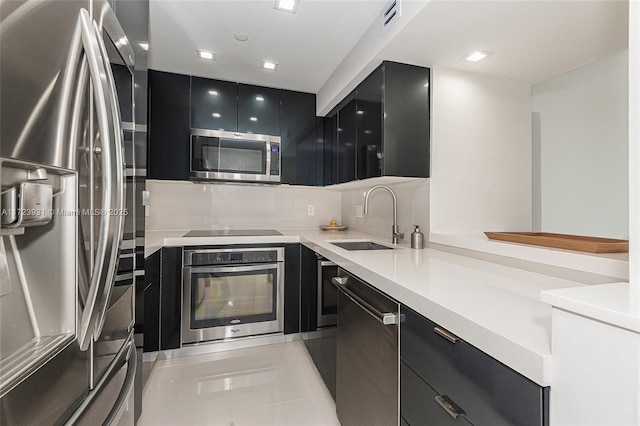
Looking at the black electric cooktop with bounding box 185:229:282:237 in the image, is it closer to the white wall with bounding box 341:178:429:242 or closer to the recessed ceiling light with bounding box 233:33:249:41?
the white wall with bounding box 341:178:429:242

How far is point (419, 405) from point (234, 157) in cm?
221

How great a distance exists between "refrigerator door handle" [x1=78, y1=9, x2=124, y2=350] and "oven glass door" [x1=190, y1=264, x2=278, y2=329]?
4.95 ft

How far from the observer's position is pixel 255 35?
6.13 feet

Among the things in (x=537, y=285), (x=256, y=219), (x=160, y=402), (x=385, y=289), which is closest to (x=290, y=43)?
(x=256, y=219)

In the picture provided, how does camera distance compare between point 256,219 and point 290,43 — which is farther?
point 256,219

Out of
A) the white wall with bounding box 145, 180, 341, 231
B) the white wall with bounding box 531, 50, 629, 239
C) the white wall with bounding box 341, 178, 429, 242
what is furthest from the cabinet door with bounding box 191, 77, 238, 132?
the white wall with bounding box 531, 50, 629, 239

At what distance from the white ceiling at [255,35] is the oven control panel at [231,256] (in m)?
1.48

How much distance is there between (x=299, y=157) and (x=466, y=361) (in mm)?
2330

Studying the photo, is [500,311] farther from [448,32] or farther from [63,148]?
[448,32]

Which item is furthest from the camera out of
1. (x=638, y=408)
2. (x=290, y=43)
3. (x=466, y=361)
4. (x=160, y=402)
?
(x=290, y=43)

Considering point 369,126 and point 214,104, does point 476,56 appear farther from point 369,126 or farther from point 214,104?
point 214,104

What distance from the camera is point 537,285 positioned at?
3.43 feet

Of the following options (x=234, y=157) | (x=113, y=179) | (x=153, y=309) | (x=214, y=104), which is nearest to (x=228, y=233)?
(x=234, y=157)

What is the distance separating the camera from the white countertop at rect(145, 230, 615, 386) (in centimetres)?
57
